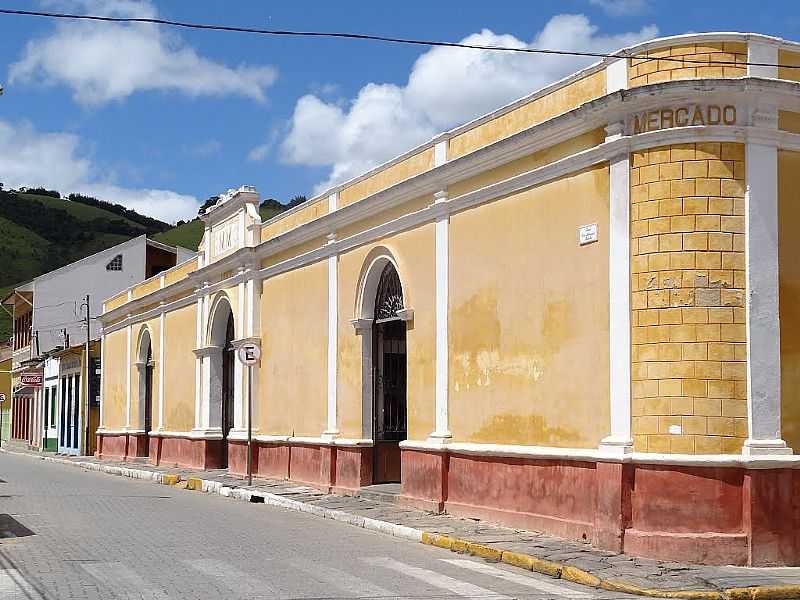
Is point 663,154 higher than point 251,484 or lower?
higher

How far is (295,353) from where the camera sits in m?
21.8

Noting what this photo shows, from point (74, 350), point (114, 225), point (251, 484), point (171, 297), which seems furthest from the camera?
point (114, 225)

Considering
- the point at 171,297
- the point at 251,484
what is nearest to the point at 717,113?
the point at 251,484

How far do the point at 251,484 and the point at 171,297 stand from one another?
1070cm

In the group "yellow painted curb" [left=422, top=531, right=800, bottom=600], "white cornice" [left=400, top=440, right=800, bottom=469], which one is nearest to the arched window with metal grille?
"white cornice" [left=400, top=440, right=800, bottom=469]

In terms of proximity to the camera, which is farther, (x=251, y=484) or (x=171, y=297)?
(x=171, y=297)

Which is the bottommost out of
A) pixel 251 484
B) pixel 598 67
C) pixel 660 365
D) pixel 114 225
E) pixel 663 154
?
pixel 251 484

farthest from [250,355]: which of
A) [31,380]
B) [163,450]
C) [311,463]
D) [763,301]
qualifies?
[31,380]

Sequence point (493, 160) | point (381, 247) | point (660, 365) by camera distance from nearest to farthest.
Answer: point (660, 365) < point (493, 160) < point (381, 247)

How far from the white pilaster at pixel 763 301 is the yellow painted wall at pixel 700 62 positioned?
32.8 inches

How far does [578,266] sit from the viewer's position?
1302 cm

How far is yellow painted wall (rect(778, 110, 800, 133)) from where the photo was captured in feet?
39.3

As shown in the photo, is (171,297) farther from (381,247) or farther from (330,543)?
(330,543)

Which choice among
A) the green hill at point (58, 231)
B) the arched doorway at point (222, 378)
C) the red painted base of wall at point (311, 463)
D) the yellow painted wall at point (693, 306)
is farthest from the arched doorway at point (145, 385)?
the green hill at point (58, 231)
